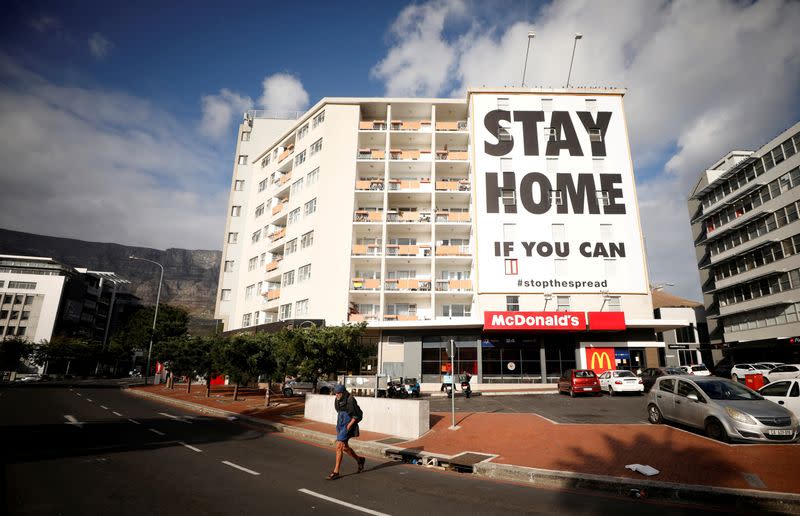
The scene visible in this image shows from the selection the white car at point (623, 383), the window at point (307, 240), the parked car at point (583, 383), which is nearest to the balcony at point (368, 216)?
the window at point (307, 240)

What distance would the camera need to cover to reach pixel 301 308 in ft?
132

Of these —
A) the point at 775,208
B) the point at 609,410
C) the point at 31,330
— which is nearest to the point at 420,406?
the point at 609,410

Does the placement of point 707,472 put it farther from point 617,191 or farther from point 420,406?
point 617,191

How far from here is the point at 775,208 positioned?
4441 cm

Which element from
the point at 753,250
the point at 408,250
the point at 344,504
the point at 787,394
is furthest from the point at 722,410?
the point at 753,250

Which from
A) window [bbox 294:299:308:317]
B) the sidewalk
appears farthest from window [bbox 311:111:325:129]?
the sidewalk

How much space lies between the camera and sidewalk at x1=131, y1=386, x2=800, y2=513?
806 centimetres

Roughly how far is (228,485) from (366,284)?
31016mm

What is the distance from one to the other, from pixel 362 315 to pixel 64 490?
31.2 metres

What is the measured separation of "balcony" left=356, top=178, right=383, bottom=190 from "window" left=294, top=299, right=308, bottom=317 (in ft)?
40.7

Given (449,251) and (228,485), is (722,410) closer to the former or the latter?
(228,485)

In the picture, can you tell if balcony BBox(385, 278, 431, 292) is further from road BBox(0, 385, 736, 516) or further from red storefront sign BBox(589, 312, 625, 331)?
road BBox(0, 385, 736, 516)

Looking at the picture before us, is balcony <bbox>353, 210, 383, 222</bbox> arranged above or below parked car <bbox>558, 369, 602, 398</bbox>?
above

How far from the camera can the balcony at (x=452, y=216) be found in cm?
4055
